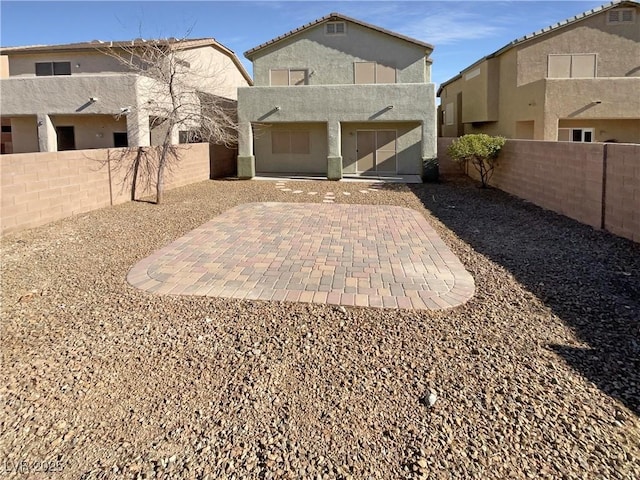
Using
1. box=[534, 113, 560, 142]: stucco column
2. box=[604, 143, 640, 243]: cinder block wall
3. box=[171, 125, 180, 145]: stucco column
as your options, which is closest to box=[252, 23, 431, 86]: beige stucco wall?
box=[171, 125, 180, 145]: stucco column

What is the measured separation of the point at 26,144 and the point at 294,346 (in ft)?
81.0

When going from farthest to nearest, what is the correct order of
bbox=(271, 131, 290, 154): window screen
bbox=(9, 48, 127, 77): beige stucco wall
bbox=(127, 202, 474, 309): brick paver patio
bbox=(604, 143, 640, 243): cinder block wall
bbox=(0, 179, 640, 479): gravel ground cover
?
bbox=(271, 131, 290, 154): window screen < bbox=(9, 48, 127, 77): beige stucco wall < bbox=(604, 143, 640, 243): cinder block wall < bbox=(127, 202, 474, 309): brick paver patio < bbox=(0, 179, 640, 479): gravel ground cover

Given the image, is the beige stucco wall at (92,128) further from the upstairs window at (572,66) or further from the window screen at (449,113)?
the window screen at (449,113)

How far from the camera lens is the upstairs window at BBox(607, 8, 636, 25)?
2380 cm

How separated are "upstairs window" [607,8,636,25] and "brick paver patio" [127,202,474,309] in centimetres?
1925

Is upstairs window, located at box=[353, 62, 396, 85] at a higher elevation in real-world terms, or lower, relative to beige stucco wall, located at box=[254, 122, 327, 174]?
higher

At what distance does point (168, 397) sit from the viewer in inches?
168

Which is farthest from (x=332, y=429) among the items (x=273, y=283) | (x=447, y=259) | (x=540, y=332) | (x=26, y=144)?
(x=26, y=144)

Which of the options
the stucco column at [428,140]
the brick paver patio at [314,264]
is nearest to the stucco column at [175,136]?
the stucco column at [428,140]

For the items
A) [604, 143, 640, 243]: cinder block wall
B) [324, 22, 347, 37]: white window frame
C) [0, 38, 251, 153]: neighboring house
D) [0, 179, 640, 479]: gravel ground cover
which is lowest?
[0, 179, 640, 479]: gravel ground cover

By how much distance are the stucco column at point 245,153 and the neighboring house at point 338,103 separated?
1.8 inches

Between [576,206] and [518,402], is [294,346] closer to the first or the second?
[518,402]

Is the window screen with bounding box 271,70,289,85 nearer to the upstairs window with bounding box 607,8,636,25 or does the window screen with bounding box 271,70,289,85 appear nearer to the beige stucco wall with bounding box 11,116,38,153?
the beige stucco wall with bounding box 11,116,38,153

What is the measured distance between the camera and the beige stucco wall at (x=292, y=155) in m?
25.4
